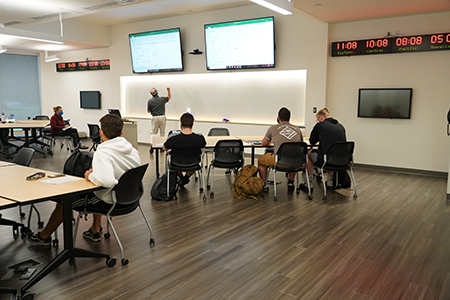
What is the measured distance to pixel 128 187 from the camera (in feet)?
10.9

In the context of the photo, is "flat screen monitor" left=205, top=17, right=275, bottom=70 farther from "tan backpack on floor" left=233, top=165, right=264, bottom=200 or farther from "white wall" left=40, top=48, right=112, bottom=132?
"white wall" left=40, top=48, right=112, bottom=132

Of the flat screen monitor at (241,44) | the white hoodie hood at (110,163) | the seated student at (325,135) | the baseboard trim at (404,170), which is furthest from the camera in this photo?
the flat screen monitor at (241,44)

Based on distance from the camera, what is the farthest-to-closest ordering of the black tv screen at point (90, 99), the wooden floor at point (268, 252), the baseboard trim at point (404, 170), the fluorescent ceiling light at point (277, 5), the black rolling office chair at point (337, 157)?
the black tv screen at point (90, 99), the baseboard trim at point (404, 170), the black rolling office chair at point (337, 157), the fluorescent ceiling light at point (277, 5), the wooden floor at point (268, 252)

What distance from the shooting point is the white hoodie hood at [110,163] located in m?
3.03

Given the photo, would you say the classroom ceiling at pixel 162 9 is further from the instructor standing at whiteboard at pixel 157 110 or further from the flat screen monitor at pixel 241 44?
the instructor standing at whiteboard at pixel 157 110

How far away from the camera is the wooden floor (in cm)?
287

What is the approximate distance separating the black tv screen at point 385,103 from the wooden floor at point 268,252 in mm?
2428

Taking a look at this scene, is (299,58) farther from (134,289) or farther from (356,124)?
(134,289)

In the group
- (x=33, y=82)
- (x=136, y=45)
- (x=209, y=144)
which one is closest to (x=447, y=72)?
(x=209, y=144)

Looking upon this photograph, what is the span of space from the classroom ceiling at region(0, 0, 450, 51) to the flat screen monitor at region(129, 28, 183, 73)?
52 cm

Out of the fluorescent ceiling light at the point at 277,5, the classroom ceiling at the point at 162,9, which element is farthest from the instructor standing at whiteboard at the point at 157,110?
the fluorescent ceiling light at the point at 277,5

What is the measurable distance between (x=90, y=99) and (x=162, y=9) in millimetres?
5074

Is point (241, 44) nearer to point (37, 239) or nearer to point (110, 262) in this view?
point (37, 239)

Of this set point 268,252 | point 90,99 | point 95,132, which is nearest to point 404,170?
point 268,252
